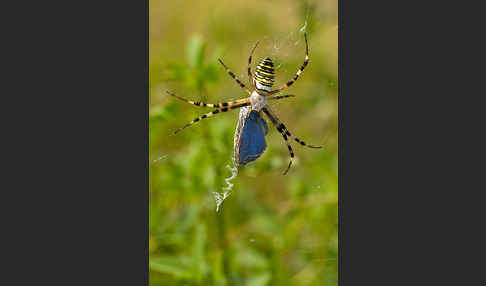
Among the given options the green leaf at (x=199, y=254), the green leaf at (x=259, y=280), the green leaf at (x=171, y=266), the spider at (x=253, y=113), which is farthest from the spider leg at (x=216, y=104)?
the green leaf at (x=259, y=280)

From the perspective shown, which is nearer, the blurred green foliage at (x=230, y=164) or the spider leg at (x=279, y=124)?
the spider leg at (x=279, y=124)

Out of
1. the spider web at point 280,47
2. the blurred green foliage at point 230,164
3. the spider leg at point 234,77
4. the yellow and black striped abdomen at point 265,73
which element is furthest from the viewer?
the blurred green foliage at point 230,164

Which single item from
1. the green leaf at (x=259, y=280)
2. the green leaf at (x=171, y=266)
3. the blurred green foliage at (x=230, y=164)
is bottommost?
the green leaf at (x=259, y=280)

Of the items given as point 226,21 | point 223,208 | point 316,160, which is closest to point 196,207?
point 223,208

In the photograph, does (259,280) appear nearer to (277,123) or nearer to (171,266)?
(171,266)

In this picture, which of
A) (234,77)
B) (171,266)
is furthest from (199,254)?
(234,77)

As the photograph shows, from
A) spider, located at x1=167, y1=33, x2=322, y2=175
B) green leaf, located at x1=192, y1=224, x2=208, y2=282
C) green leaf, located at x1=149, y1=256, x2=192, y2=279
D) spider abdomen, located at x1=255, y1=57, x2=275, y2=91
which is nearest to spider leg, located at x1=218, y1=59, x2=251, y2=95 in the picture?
spider, located at x1=167, y1=33, x2=322, y2=175

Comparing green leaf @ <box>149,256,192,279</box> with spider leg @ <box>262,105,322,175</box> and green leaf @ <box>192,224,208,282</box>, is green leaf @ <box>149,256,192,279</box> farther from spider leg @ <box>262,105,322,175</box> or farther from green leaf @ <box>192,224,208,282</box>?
spider leg @ <box>262,105,322,175</box>

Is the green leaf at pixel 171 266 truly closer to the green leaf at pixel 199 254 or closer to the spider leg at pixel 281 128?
the green leaf at pixel 199 254
